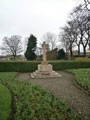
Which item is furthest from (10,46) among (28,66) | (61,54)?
(28,66)

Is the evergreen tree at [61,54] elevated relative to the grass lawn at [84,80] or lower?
elevated

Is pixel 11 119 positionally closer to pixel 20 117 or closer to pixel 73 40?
pixel 20 117

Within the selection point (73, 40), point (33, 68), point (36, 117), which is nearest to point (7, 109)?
point (36, 117)

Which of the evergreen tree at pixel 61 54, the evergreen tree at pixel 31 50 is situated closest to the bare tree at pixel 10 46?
the evergreen tree at pixel 31 50

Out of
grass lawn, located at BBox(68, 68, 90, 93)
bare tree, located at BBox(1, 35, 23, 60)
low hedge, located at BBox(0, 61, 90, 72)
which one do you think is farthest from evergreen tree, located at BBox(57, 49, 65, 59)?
grass lawn, located at BBox(68, 68, 90, 93)

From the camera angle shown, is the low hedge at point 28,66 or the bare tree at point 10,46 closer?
the low hedge at point 28,66

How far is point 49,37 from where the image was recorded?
43.2 m

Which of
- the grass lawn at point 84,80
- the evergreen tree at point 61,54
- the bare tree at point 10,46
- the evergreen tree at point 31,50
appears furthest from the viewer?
the bare tree at point 10,46

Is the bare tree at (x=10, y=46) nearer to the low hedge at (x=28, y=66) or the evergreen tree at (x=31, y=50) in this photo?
the evergreen tree at (x=31, y=50)

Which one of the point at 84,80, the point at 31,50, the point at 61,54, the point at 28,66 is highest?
the point at 31,50

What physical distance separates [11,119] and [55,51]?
92.8ft

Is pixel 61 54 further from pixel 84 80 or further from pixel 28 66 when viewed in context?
pixel 84 80

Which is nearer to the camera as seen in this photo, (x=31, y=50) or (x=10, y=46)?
(x=31, y=50)

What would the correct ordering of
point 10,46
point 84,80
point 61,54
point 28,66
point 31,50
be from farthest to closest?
point 10,46 → point 31,50 → point 61,54 → point 28,66 → point 84,80
